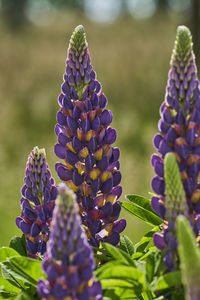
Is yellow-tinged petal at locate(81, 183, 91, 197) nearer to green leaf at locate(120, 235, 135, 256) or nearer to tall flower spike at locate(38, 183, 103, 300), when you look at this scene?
green leaf at locate(120, 235, 135, 256)

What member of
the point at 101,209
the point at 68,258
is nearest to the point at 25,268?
the point at 68,258

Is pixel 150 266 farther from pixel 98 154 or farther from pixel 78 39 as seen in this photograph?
pixel 78 39

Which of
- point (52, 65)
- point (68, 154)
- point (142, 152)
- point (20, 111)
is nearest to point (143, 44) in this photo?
point (52, 65)

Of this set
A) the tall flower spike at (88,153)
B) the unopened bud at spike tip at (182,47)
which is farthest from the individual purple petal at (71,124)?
the unopened bud at spike tip at (182,47)

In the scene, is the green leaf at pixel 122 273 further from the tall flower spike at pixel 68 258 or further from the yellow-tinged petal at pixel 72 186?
the yellow-tinged petal at pixel 72 186

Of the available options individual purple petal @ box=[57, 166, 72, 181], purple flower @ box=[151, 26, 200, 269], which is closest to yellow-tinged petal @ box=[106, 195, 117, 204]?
individual purple petal @ box=[57, 166, 72, 181]
